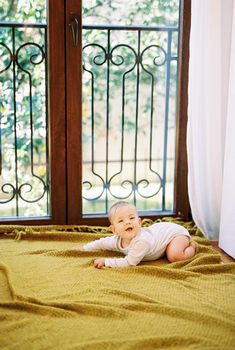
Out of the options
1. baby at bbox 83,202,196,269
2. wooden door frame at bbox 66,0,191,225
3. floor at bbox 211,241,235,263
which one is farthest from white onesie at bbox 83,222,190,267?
wooden door frame at bbox 66,0,191,225

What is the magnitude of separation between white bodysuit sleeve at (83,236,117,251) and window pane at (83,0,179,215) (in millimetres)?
484

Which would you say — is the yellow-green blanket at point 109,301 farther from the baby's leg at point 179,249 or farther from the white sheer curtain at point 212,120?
the white sheer curtain at point 212,120

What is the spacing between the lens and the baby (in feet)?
7.02

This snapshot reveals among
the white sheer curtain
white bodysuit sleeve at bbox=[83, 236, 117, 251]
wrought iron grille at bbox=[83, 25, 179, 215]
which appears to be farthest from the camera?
wrought iron grille at bbox=[83, 25, 179, 215]

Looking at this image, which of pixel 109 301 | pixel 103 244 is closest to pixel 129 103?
pixel 103 244

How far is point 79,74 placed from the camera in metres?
2.58

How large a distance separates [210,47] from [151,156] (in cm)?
66

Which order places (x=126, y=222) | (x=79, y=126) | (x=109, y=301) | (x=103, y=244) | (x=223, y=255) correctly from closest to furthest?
(x=109, y=301) < (x=126, y=222) < (x=103, y=244) < (x=223, y=255) < (x=79, y=126)

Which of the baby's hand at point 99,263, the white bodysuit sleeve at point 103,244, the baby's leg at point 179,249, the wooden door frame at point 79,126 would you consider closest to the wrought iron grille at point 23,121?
the wooden door frame at point 79,126

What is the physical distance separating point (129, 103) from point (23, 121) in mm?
543

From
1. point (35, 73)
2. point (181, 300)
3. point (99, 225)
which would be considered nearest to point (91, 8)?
point (35, 73)

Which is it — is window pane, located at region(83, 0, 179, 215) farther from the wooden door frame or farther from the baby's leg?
the baby's leg

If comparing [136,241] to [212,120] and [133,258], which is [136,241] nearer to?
[133,258]

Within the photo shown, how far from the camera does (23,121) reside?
2.67 m
